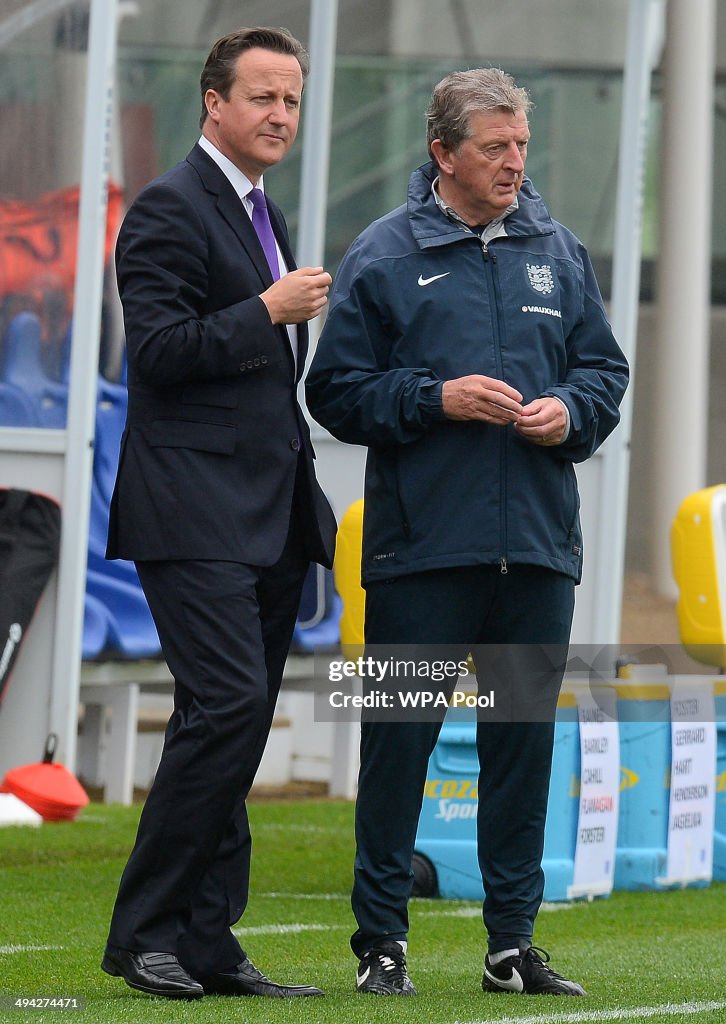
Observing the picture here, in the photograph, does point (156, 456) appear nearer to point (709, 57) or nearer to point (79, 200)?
point (79, 200)

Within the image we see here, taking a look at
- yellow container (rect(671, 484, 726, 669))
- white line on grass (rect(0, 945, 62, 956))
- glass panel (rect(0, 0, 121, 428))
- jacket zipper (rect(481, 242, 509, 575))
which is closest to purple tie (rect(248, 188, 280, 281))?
jacket zipper (rect(481, 242, 509, 575))

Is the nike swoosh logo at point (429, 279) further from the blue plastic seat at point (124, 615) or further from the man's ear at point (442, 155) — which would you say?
the blue plastic seat at point (124, 615)

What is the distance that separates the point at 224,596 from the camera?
3.88m

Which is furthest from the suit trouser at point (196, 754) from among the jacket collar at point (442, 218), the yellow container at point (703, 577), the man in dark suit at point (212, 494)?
the yellow container at point (703, 577)

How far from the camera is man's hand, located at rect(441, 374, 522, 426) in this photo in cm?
399

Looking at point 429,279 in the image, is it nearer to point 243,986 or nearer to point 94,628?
point 243,986

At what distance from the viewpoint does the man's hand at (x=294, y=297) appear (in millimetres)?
3943

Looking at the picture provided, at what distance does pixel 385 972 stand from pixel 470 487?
1043mm

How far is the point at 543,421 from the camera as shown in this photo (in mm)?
4027

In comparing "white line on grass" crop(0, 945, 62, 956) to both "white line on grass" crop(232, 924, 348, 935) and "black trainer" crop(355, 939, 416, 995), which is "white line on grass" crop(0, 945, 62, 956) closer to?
"white line on grass" crop(232, 924, 348, 935)

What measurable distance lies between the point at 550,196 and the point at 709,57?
431 centimetres

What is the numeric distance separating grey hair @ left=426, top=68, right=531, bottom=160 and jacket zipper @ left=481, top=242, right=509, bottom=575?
0.84 feet

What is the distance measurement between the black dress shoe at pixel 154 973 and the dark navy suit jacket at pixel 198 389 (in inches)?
31.3

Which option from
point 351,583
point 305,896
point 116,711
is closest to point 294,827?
point 116,711
